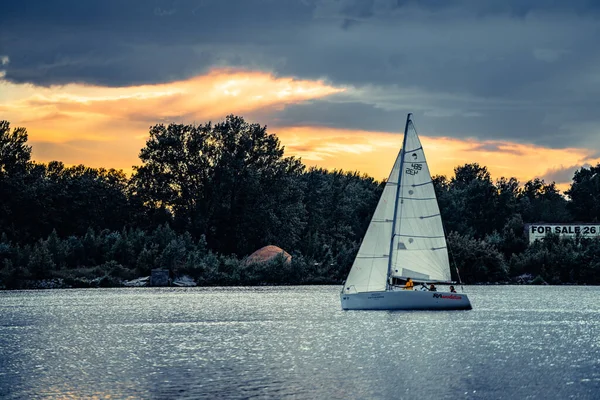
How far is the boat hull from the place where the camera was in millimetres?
68938

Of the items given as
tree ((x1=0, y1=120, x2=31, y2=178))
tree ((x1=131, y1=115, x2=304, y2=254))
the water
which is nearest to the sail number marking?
the water

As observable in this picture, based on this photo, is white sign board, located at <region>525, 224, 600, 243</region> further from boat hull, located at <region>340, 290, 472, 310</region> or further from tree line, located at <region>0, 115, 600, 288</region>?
boat hull, located at <region>340, 290, 472, 310</region>

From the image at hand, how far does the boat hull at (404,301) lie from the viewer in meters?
68.9

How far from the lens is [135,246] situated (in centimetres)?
12375

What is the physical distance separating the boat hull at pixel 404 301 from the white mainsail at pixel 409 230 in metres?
1.21

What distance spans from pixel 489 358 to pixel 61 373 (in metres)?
21.6

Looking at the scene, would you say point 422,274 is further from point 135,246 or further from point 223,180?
point 223,180

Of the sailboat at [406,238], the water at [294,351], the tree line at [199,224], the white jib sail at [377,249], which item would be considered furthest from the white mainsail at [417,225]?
the tree line at [199,224]

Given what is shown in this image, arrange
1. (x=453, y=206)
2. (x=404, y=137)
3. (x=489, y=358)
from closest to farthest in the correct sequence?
(x=489, y=358)
(x=404, y=137)
(x=453, y=206)

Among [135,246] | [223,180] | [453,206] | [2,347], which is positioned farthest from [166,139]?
[2,347]

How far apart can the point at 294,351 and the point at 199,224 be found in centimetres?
8584

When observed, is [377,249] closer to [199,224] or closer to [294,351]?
[294,351]

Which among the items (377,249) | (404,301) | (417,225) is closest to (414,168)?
(417,225)

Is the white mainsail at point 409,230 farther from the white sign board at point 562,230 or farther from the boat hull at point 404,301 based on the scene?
the white sign board at point 562,230
